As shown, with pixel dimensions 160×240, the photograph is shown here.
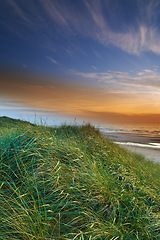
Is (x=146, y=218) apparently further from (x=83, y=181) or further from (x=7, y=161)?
(x=7, y=161)

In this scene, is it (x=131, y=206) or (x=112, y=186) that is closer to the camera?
(x=131, y=206)

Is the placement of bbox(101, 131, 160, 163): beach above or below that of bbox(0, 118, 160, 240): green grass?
below

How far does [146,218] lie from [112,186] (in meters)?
0.62

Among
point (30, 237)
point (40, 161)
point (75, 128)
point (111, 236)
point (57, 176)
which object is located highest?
point (75, 128)

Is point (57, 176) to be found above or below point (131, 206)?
above

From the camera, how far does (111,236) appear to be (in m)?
2.12

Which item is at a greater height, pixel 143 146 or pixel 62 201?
pixel 62 201

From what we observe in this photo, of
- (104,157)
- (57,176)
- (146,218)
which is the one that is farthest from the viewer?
(104,157)

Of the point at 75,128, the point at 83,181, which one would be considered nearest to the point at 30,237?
the point at 83,181

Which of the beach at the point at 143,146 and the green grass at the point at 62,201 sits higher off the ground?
the green grass at the point at 62,201

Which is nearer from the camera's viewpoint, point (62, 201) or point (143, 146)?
point (62, 201)

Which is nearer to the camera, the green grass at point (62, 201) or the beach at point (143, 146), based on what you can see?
the green grass at point (62, 201)

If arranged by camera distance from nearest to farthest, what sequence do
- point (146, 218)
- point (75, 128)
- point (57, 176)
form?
1. point (146, 218)
2. point (57, 176)
3. point (75, 128)

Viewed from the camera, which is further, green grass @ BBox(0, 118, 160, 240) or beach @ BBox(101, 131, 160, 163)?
beach @ BBox(101, 131, 160, 163)
